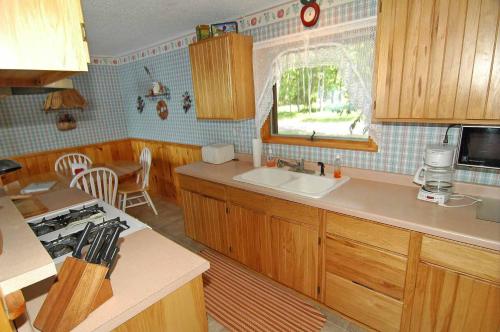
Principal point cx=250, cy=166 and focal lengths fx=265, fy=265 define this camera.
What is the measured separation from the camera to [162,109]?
12.2 feet

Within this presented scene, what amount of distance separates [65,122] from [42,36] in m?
3.81

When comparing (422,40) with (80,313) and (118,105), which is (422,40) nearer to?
(80,313)

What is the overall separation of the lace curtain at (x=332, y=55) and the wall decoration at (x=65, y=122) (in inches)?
122

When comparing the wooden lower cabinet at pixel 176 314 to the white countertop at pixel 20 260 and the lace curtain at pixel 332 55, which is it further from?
the lace curtain at pixel 332 55

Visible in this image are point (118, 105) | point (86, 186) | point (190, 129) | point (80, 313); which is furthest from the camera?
point (118, 105)

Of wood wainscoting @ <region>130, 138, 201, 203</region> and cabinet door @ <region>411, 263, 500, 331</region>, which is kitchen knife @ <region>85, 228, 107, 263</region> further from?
wood wainscoting @ <region>130, 138, 201, 203</region>

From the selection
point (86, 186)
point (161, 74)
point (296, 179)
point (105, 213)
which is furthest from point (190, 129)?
point (105, 213)

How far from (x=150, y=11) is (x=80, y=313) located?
2.24 meters

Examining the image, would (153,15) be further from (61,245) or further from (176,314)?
(176,314)

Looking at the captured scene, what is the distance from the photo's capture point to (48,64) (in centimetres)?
69

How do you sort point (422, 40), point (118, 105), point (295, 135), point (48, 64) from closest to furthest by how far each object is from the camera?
1. point (48, 64)
2. point (422, 40)
3. point (295, 135)
4. point (118, 105)

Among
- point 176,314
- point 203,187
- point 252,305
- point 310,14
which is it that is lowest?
point 252,305

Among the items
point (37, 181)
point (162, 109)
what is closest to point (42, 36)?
point (37, 181)

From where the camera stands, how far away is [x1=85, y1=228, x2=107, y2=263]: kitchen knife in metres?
0.95
